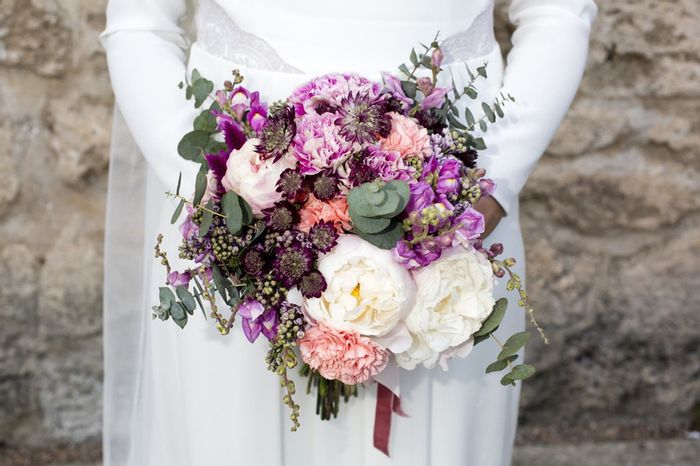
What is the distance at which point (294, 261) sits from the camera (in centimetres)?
97

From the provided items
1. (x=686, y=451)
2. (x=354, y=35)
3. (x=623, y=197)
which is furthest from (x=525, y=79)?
(x=686, y=451)

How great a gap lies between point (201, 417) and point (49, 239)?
1.29 meters

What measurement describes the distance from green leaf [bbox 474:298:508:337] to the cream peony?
0.32m

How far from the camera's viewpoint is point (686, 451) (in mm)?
2561

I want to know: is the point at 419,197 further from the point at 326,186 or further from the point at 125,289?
the point at 125,289

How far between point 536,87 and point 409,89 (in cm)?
29

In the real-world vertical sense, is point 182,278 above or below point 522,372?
above

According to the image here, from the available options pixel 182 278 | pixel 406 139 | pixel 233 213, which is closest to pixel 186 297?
pixel 182 278

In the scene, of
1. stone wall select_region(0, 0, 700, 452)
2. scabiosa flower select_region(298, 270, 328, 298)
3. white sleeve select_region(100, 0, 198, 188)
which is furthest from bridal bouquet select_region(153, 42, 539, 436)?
stone wall select_region(0, 0, 700, 452)

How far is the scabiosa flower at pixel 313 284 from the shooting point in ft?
3.19

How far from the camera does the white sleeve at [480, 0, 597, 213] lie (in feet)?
4.15

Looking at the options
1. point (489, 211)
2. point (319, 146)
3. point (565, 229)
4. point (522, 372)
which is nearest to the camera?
point (319, 146)

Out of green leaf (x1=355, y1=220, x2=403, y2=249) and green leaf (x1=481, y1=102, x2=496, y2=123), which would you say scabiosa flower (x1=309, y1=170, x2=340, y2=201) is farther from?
green leaf (x1=481, y1=102, x2=496, y2=123)

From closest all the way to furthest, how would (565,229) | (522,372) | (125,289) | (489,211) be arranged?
(522,372), (489,211), (125,289), (565,229)
